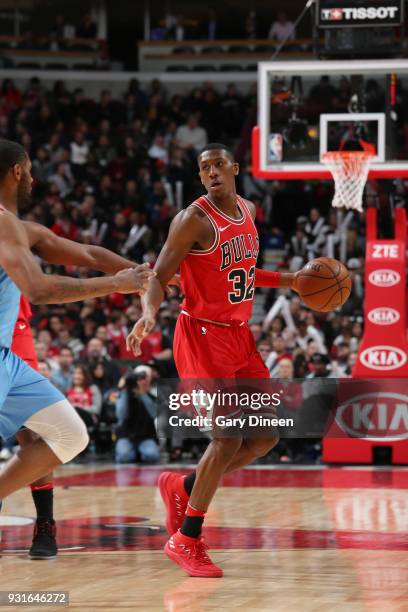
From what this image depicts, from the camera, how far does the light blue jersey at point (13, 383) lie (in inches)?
198

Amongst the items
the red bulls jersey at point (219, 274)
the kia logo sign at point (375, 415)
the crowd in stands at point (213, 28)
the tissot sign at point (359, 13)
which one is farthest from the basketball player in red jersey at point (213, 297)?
the crowd in stands at point (213, 28)

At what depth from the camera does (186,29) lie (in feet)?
79.2

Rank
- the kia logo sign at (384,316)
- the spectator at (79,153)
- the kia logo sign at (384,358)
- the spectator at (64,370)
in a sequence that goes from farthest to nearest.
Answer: the spectator at (79,153) → the spectator at (64,370) → the kia logo sign at (384,316) → the kia logo sign at (384,358)

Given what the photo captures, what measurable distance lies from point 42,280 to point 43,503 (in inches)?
85.4

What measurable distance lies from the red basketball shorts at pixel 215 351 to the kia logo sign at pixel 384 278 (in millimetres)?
6052

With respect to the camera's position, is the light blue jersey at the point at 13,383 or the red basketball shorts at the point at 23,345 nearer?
the light blue jersey at the point at 13,383

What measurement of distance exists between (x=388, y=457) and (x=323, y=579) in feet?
22.1

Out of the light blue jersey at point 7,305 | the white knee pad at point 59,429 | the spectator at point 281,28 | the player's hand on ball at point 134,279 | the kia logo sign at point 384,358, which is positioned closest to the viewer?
the player's hand on ball at point 134,279

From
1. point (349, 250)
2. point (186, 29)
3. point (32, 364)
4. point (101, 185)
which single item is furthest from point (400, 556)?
point (186, 29)

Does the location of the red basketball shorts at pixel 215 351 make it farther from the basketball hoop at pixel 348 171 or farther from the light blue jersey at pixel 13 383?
the basketball hoop at pixel 348 171

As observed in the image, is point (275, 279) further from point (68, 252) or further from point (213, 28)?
point (213, 28)

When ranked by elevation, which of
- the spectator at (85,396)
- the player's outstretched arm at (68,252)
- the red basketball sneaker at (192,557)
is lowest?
the spectator at (85,396)

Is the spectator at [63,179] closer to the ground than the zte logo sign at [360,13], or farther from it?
closer to the ground

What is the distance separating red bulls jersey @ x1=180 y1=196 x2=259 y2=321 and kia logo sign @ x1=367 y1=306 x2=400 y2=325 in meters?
5.95
